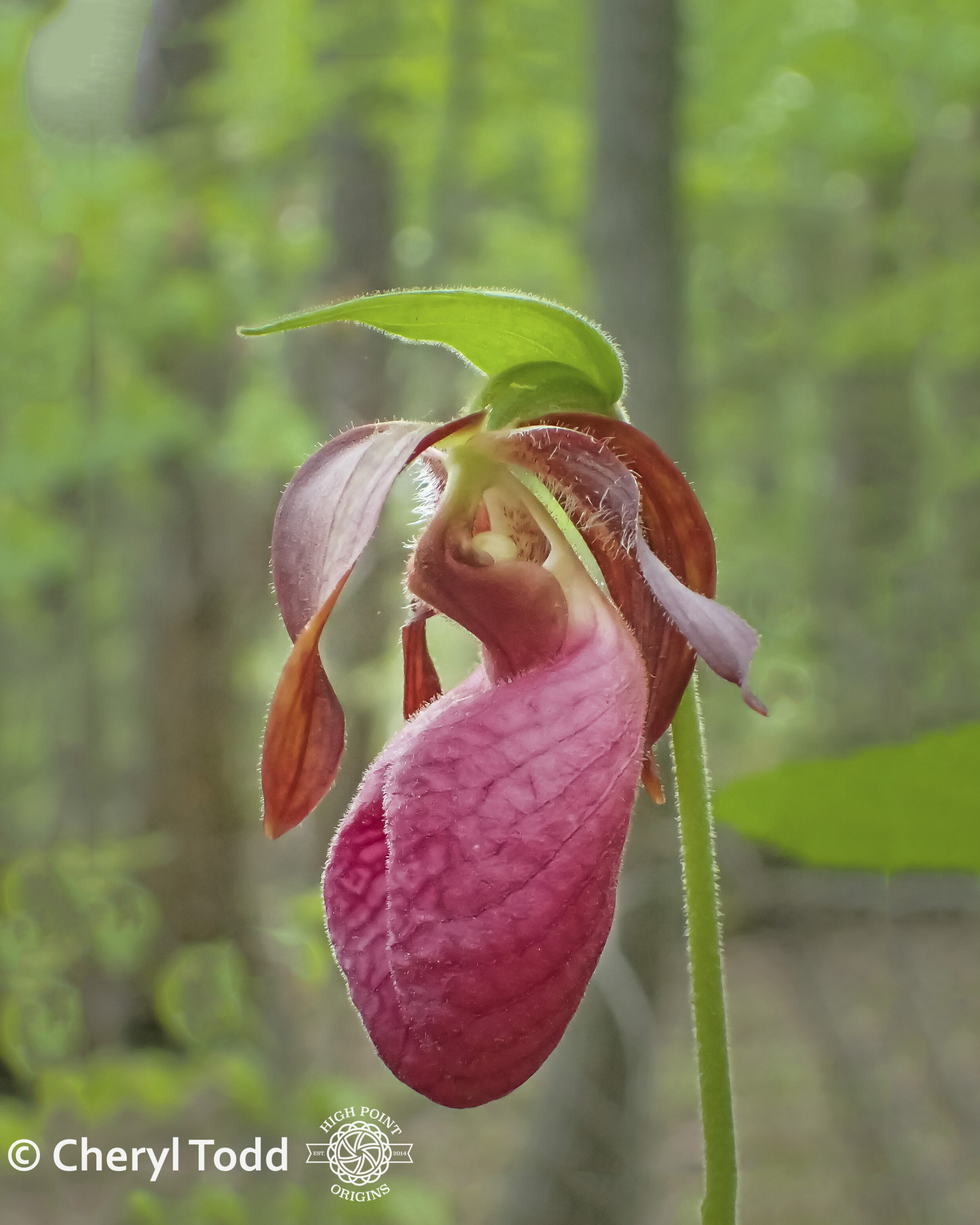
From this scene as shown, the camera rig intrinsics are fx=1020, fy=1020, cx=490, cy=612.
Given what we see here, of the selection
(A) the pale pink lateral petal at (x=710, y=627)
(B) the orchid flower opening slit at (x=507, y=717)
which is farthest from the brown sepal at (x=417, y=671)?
(A) the pale pink lateral petal at (x=710, y=627)

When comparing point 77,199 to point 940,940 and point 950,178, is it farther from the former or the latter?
point 940,940

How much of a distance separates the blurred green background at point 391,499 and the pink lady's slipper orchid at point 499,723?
75 centimetres

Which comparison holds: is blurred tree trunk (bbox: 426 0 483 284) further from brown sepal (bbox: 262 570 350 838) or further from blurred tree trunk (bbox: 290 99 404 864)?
brown sepal (bbox: 262 570 350 838)

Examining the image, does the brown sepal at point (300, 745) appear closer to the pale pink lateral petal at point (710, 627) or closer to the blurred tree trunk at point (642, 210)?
the pale pink lateral petal at point (710, 627)

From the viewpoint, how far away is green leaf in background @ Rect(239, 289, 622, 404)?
39 cm

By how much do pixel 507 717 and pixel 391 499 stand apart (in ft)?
6.99

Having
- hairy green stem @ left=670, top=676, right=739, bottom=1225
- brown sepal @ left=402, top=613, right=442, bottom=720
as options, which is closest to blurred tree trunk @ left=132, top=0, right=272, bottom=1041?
brown sepal @ left=402, top=613, right=442, bottom=720

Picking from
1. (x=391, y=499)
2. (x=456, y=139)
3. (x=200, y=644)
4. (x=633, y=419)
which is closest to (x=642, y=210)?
(x=633, y=419)

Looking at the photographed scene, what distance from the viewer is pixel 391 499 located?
251 cm

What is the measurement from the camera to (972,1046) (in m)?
4.03

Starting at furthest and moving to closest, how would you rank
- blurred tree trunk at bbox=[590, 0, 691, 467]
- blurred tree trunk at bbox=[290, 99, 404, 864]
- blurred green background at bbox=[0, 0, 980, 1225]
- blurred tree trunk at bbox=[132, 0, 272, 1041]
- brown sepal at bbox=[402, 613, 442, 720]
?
1. blurred tree trunk at bbox=[132, 0, 272, 1041]
2. blurred tree trunk at bbox=[290, 99, 404, 864]
3. blurred green background at bbox=[0, 0, 980, 1225]
4. blurred tree trunk at bbox=[590, 0, 691, 467]
5. brown sepal at bbox=[402, 613, 442, 720]

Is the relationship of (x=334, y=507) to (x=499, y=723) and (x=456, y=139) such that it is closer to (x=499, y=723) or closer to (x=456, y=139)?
(x=499, y=723)

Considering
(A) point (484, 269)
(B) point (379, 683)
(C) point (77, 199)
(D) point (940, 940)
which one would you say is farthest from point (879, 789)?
(D) point (940, 940)

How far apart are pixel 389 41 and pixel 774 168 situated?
102cm
